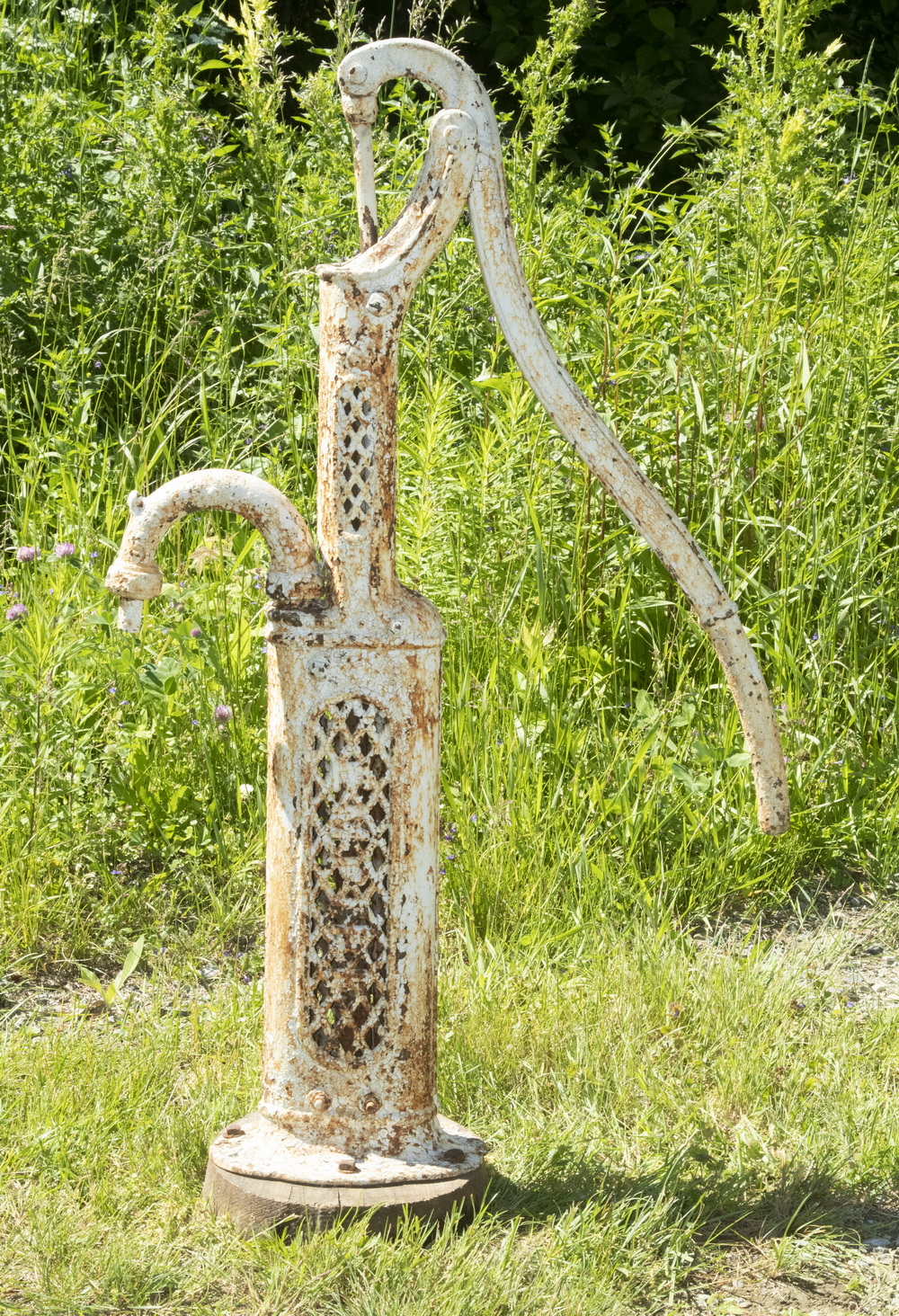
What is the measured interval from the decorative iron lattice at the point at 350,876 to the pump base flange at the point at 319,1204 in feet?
0.64

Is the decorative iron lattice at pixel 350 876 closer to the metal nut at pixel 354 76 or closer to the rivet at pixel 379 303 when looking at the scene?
the rivet at pixel 379 303

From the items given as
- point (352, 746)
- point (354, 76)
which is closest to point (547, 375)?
point (354, 76)

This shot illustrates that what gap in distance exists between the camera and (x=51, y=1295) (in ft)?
6.75

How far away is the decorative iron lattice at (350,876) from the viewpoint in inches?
84.0

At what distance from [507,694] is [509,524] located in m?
0.48

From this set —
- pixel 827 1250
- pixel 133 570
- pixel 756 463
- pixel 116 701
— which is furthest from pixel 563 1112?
pixel 756 463

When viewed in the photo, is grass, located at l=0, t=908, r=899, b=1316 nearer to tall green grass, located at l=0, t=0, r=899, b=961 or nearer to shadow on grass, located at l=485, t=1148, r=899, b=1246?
shadow on grass, located at l=485, t=1148, r=899, b=1246

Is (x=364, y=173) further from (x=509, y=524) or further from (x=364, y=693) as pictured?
(x=509, y=524)

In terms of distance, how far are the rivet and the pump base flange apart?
50.4 inches

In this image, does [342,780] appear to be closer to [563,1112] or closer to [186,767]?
[563,1112]

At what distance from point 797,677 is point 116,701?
170cm

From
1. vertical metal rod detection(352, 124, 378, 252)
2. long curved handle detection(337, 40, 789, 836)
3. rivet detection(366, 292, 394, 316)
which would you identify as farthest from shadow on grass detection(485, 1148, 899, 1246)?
vertical metal rod detection(352, 124, 378, 252)

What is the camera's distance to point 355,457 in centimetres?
212

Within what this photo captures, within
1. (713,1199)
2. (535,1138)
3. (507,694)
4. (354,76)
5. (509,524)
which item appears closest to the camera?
(354,76)
